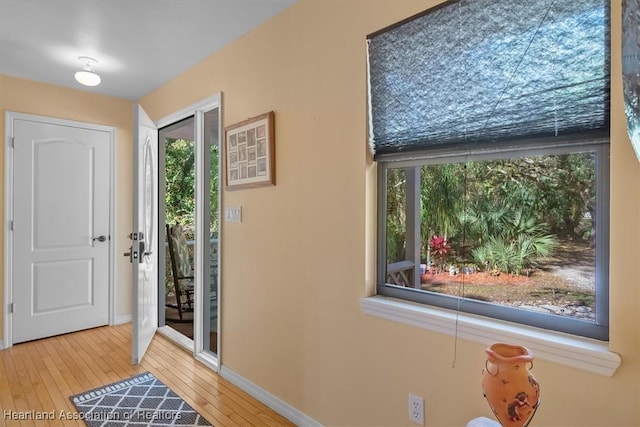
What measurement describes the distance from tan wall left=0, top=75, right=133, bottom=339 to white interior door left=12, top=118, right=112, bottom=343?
0.09 metres

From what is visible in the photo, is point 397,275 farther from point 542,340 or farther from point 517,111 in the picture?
point 517,111

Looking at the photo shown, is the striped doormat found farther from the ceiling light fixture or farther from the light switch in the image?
the ceiling light fixture

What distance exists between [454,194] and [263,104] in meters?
1.32

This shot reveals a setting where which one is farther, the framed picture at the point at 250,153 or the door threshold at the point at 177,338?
the door threshold at the point at 177,338

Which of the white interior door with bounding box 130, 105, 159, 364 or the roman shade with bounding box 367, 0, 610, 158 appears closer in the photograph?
the roman shade with bounding box 367, 0, 610, 158

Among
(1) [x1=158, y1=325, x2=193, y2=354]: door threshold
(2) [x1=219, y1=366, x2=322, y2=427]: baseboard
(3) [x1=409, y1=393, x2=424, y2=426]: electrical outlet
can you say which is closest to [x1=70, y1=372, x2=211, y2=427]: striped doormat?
(2) [x1=219, y1=366, x2=322, y2=427]: baseboard

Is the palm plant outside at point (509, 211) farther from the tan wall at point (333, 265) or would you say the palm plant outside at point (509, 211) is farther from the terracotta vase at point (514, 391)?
the terracotta vase at point (514, 391)

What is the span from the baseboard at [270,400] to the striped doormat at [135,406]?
350 mm

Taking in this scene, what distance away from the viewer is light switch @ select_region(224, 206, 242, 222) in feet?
8.00

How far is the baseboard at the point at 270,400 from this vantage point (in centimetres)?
197

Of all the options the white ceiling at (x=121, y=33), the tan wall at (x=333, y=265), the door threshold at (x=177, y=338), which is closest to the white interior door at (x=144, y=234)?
the door threshold at (x=177, y=338)

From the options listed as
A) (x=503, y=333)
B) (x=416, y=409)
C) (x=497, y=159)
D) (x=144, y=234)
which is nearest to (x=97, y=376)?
(x=144, y=234)

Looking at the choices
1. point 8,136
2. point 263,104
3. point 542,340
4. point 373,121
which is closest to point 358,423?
→ point 542,340

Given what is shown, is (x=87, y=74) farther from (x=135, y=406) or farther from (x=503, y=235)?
(x=503, y=235)
